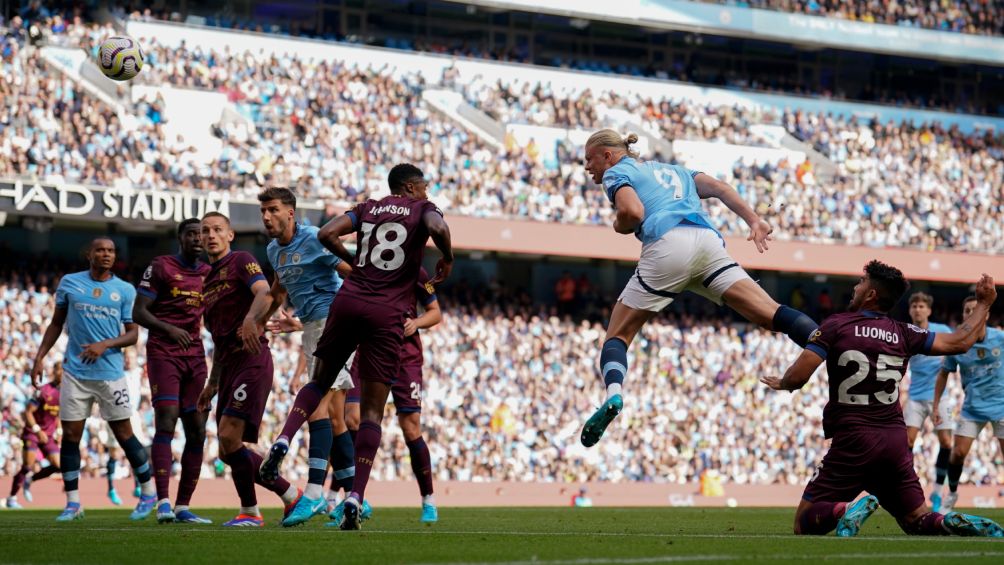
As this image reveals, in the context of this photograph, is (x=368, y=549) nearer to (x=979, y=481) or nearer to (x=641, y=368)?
(x=641, y=368)

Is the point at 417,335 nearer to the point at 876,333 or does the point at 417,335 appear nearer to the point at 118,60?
the point at 876,333

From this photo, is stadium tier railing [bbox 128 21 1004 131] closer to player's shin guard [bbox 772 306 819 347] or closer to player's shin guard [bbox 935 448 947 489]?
player's shin guard [bbox 935 448 947 489]

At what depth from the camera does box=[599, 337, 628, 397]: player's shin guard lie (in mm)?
9469

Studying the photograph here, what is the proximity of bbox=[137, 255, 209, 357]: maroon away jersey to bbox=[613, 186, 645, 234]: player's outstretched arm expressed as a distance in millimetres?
4538

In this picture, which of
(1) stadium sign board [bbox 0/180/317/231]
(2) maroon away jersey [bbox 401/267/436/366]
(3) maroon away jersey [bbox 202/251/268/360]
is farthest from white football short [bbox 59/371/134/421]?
(1) stadium sign board [bbox 0/180/317/231]

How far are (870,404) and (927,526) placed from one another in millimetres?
886

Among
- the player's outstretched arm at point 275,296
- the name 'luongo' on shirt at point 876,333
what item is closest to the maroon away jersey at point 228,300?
the player's outstretched arm at point 275,296

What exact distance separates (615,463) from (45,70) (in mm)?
15199

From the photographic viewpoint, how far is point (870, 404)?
938 cm

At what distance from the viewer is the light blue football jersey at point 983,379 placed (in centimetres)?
1562

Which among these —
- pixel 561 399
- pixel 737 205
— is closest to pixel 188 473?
pixel 737 205

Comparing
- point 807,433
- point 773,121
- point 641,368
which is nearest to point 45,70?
point 641,368

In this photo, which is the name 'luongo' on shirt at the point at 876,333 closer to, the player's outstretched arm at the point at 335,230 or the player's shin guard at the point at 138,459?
the player's outstretched arm at the point at 335,230

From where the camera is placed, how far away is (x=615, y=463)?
29.6 meters
